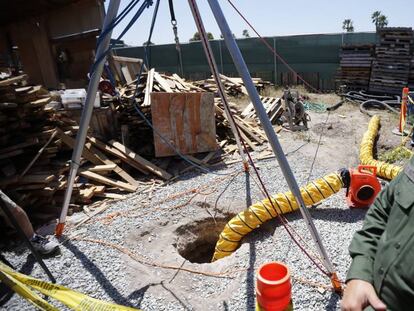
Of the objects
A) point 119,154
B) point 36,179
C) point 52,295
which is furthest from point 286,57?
point 52,295

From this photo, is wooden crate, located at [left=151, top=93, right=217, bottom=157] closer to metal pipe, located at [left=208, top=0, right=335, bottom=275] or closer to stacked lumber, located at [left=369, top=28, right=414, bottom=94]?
metal pipe, located at [left=208, top=0, right=335, bottom=275]

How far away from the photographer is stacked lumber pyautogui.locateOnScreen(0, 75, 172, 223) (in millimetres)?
5062

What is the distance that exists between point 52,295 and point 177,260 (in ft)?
6.51

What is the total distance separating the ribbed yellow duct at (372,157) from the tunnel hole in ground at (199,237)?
3.15 meters

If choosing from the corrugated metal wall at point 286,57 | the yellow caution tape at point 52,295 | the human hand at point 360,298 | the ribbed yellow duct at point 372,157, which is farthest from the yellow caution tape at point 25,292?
the corrugated metal wall at point 286,57

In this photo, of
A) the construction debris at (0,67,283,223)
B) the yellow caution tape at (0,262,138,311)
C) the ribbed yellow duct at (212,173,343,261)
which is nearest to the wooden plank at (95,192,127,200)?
the construction debris at (0,67,283,223)

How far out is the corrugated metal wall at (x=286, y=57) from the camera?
15.0 m

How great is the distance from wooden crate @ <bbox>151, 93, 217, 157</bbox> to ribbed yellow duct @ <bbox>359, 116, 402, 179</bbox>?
355cm

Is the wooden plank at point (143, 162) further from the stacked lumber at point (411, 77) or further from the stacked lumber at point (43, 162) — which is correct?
the stacked lumber at point (411, 77)

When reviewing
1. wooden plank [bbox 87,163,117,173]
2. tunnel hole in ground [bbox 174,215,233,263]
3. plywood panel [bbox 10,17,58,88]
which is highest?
plywood panel [bbox 10,17,58,88]

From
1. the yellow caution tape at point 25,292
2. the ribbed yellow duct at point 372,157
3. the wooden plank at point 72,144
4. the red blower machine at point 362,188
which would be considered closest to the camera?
the yellow caution tape at point 25,292

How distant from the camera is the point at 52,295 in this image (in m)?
2.45

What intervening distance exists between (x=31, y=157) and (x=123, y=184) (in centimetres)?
173

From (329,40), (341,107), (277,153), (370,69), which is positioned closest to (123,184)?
(277,153)
